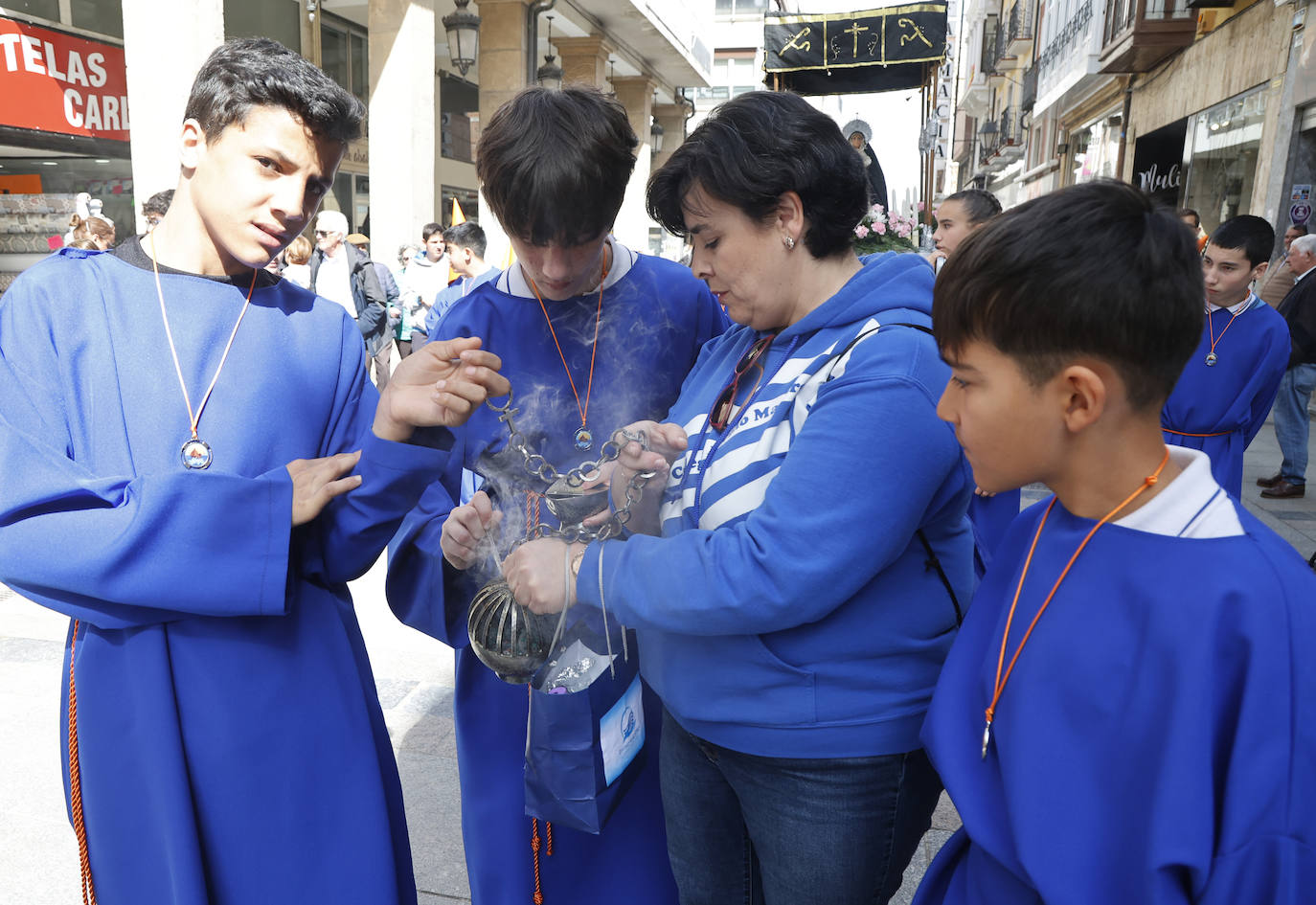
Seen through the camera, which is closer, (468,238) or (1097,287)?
(1097,287)

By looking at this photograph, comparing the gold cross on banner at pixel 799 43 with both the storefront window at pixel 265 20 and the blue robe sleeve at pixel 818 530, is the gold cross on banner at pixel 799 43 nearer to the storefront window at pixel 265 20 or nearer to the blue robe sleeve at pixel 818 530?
the storefront window at pixel 265 20

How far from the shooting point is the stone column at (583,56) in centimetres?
1223

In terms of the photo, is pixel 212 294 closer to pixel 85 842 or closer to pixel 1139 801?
pixel 85 842

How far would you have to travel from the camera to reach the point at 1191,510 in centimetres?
92

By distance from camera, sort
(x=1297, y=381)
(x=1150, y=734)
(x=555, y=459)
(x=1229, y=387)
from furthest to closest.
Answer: (x=1297, y=381)
(x=1229, y=387)
(x=555, y=459)
(x=1150, y=734)

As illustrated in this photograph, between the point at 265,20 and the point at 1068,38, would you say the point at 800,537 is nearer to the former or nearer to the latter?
the point at 265,20

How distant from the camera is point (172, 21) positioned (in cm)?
571

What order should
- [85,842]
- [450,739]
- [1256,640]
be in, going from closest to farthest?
[1256,640]
[85,842]
[450,739]

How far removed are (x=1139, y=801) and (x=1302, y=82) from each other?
421 inches

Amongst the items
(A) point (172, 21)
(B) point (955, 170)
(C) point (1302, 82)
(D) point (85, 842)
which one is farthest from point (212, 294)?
(B) point (955, 170)

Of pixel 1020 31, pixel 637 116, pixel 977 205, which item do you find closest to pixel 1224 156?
pixel 637 116

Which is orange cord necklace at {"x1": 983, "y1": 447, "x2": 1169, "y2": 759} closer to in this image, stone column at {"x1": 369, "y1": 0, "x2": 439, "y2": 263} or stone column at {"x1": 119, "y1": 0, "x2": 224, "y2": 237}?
stone column at {"x1": 119, "y1": 0, "x2": 224, "y2": 237}

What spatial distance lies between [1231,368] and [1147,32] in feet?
37.0

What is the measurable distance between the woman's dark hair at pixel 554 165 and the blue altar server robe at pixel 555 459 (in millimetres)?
214
